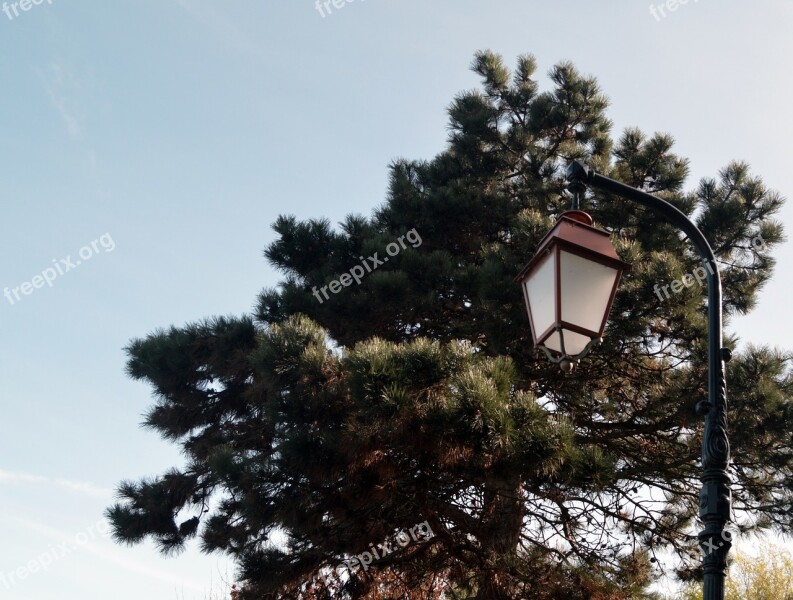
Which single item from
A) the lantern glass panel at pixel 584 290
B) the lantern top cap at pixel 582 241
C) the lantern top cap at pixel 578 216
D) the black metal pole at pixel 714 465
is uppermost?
the lantern top cap at pixel 578 216

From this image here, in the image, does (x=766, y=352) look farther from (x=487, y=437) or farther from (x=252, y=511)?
(x=252, y=511)

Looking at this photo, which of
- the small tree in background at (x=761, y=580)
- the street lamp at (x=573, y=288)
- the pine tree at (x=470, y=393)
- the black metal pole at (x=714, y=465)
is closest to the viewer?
the black metal pole at (x=714, y=465)

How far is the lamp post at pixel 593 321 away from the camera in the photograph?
11.9 feet

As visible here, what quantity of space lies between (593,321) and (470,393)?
7.67ft

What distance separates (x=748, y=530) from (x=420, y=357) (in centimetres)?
489

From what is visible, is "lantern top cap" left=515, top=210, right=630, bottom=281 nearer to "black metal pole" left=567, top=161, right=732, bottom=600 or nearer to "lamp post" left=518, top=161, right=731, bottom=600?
"lamp post" left=518, top=161, right=731, bottom=600

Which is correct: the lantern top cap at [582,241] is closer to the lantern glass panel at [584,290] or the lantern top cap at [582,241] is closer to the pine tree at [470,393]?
the lantern glass panel at [584,290]

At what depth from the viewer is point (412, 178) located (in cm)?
1120

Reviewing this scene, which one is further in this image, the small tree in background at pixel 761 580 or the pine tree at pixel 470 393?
the small tree in background at pixel 761 580

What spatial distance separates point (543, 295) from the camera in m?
3.89

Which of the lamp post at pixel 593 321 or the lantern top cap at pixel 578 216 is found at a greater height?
the lantern top cap at pixel 578 216

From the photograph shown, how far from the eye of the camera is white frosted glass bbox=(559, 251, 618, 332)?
12.2 ft

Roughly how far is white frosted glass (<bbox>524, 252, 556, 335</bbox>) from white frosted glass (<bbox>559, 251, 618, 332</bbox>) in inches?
2.3

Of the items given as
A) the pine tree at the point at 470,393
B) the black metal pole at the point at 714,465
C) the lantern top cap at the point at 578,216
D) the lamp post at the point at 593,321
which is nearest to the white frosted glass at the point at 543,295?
the lamp post at the point at 593,321
